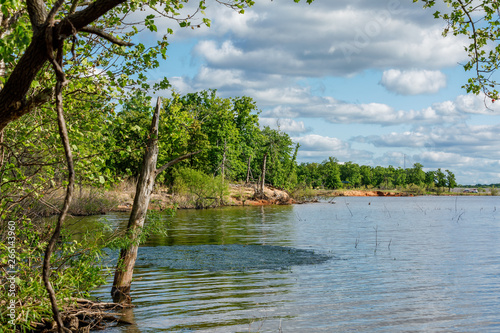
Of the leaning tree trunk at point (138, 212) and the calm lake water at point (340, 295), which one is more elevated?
the leaning tree trunk at point (138, 212)

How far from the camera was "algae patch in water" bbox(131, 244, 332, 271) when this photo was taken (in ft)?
58.9

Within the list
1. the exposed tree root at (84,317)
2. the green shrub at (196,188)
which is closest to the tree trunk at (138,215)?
the exposed tree root at (84,317)

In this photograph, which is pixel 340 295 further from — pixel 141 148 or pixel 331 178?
pixel 331 178

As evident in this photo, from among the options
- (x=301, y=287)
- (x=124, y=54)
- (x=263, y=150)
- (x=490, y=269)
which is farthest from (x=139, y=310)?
(x=263, y=150)

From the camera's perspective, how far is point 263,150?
8681 centimetres

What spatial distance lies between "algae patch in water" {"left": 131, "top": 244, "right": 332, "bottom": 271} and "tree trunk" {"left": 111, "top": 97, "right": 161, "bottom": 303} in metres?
5.54

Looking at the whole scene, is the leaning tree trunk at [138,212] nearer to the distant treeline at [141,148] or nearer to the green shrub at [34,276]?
the distant treeline at [141,148]

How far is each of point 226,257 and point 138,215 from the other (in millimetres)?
9071

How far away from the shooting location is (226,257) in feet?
65.7

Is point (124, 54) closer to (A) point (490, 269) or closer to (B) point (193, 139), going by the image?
(A) point (490, 269)

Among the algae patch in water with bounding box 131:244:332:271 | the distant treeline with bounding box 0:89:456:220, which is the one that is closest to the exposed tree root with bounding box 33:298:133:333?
the distant treeline with bounding box 0:89:456:220

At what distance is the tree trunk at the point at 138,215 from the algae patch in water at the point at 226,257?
218 inches

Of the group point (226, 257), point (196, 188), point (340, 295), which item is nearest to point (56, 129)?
point (340, 295)

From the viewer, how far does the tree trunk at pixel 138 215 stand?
1147 cm
